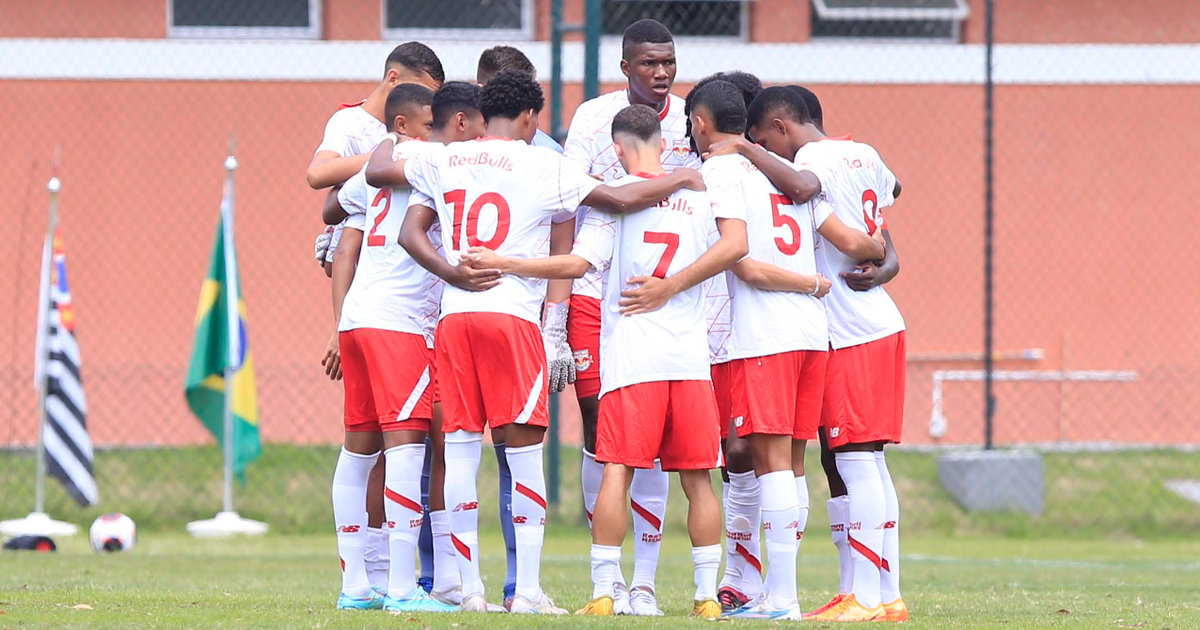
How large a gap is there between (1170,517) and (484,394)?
28.1 ft

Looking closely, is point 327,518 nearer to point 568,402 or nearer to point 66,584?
point 568,402

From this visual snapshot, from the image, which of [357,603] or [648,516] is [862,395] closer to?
[648,516]

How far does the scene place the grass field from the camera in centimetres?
595

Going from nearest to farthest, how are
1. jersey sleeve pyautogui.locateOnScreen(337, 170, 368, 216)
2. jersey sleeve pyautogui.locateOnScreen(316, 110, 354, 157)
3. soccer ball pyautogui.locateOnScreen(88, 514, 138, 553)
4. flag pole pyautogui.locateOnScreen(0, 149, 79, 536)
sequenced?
jersey sleeve pyautogui.locateOnScreen(337, 170, 368, 216) < jersey sleeve pyautogui.locateOnScreen(316, 110, 354, 157) < soccer ball pyautogui.locateOnScreen(88, 514, 138, 553) < flag pole pyautogui.locateOnScreen(0, 149, 79, 536)

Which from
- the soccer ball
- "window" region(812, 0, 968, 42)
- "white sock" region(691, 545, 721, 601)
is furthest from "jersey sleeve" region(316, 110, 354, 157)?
"window" region(812, 0, 968, 42)

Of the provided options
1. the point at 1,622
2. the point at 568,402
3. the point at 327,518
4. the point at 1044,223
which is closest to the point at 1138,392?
the point at 1044,223

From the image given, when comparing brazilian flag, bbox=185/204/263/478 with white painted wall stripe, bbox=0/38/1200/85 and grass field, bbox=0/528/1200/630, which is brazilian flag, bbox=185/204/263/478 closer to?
grass field, bbox=0/528/1200/630

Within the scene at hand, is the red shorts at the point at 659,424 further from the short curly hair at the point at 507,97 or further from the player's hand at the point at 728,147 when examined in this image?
the short curly hair at the point at 507,97

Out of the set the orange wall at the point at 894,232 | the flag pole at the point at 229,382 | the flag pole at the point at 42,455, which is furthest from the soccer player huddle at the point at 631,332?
the orange wall at the point at 894,232

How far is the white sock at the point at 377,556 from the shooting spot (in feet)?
23.6

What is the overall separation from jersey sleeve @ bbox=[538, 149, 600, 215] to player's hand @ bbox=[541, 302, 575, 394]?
17.0 inches

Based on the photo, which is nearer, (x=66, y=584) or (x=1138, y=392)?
(x=66, y=584)

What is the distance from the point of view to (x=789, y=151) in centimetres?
679

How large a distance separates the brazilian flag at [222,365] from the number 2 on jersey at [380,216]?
609cm
